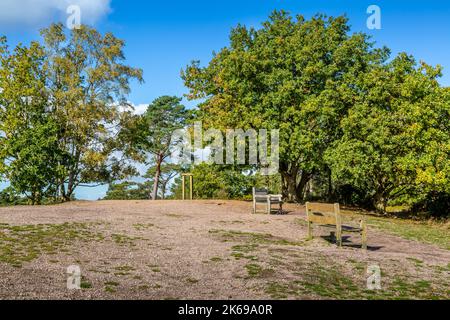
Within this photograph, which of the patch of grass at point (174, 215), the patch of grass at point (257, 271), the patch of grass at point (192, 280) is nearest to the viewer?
the patch of grass at point (192, 280)

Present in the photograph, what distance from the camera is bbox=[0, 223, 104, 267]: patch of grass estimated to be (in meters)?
11.3

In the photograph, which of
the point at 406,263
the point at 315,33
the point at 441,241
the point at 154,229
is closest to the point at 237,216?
the point at 154,229

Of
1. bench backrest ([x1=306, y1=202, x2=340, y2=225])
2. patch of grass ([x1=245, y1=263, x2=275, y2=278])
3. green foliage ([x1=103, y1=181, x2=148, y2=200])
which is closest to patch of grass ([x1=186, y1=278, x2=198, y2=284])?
patch of grass ([x1=245, y1=263, x2=275, y2=278])

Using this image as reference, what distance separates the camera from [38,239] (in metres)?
13.6

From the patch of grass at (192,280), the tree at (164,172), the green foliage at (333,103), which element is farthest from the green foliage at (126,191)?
the patch of grass at (192,280)

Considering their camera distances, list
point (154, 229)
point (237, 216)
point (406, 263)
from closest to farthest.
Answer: point (406, 263), point (154, 229), point (237, 216)

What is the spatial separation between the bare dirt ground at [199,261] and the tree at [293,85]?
Answer: 42.4 ft

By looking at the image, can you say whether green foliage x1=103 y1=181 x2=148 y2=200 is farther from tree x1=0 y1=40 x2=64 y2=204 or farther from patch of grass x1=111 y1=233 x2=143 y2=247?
patch of grass x1=111 y1=233 x2=143 y2=247

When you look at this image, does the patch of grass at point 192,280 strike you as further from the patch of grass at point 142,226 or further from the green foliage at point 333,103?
the green foliage at point 333,103

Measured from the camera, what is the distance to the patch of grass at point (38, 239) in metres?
11.3

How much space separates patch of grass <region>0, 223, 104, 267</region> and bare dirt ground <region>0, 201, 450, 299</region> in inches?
1.2
